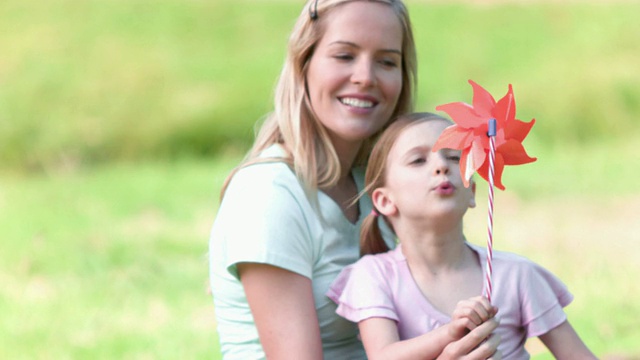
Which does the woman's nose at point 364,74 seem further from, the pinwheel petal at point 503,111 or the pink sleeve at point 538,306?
the pink sleeve at point 538,306

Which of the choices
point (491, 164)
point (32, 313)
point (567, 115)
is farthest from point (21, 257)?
point (567, 115)

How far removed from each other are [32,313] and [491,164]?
3.83 m

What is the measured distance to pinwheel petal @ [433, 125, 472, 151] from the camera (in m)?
2.92

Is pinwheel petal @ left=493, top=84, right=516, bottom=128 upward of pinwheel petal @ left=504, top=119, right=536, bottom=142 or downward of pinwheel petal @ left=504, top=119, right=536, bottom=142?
upward

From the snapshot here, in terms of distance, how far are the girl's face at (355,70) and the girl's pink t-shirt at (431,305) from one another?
459 millimetres

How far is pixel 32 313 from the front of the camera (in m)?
6.06

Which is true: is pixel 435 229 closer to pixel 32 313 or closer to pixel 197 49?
pixel 32 313

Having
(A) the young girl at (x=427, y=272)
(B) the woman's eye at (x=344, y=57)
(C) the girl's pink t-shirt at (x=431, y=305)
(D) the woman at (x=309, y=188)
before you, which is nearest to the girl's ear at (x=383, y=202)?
(A) the young girl at (x=427, y=272)

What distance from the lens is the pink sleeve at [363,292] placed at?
315 centimetres

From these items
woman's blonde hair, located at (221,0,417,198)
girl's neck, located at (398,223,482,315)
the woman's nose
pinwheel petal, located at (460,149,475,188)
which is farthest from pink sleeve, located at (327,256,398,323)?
the woman's nose

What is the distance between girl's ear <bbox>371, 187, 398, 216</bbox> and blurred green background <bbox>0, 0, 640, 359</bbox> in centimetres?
188

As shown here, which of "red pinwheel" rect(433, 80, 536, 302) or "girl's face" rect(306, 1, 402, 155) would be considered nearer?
"red pinwheel" rect(433, 80, 536, 302)

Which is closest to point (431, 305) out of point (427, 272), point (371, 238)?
point (427, 272)

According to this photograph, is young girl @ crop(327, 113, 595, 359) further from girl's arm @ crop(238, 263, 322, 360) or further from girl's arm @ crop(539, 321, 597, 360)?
girl's arm @ crop(238, 263, 322, 360)
